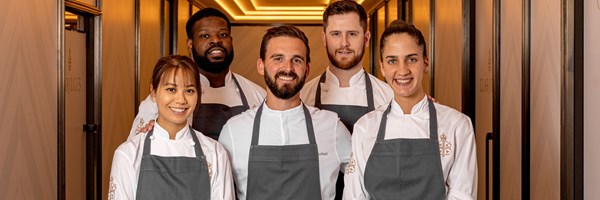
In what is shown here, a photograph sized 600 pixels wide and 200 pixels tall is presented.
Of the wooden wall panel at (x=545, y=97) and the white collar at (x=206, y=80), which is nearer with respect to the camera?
the white collar at (x=206, y=80)

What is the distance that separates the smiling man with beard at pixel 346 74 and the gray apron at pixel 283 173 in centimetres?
52

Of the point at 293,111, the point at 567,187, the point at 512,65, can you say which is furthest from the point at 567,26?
the point at 293,111

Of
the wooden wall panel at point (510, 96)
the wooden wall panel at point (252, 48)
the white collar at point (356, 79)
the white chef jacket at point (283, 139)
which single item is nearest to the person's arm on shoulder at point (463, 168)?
the white chef jacket at point (283, 139)

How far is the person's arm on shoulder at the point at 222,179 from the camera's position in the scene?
→ 2.19m

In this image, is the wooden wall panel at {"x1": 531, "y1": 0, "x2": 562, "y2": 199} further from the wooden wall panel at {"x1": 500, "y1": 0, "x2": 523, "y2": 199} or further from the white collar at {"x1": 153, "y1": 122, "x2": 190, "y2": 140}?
the white collar at {"x1": 153, "y1": 122, "x2": 190, "y2": 140}

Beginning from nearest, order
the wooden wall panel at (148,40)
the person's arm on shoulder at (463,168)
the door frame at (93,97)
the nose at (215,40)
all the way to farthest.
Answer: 1. the person's arm on shoulder at (463,168)
2. the nose at (215,40)
3. the door frame at (93,97)
4. the wooden wall panel at (148,40)

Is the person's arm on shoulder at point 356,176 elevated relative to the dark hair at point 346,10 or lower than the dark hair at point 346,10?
lower

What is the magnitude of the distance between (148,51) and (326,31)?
13.5ft

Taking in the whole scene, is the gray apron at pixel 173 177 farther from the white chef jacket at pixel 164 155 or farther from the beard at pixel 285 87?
the beard at pixel 285 87

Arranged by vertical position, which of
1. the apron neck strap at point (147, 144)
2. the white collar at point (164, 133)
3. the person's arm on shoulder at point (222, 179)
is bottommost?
the person's arm on shoulder at point (222, 179)

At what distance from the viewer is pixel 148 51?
662 centimetres

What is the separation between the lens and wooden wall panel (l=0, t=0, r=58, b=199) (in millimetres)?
3232

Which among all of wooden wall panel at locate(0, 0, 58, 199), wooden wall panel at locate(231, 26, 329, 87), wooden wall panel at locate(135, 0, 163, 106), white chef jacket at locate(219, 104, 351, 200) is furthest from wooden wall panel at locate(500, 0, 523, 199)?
wooden wall panel at locate(231, 26, 329, 87)

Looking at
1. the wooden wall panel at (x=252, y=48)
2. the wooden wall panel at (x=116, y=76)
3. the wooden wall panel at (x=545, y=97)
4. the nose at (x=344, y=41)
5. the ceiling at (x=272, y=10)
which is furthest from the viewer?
the wooden wall panel at (x=252, y=48)
